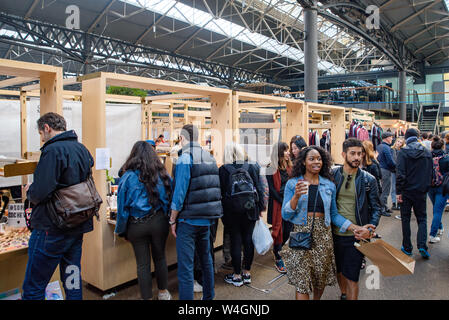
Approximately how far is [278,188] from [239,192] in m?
0.65

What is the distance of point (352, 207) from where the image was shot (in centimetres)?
249

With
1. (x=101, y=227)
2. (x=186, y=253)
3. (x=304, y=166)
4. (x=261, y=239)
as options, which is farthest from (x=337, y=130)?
(x=101, y=227)

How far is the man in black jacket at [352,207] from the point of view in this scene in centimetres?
243

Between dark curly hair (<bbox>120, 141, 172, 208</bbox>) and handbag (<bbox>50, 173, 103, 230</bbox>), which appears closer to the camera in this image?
handbag (<bbox>50, 173, 103, 230</bbox>)

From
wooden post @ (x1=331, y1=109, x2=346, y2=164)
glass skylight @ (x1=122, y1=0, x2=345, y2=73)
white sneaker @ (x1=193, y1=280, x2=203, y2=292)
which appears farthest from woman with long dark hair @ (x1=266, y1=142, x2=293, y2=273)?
glass skylight @ (x1=122, y1=0, x2=345, y2=73)

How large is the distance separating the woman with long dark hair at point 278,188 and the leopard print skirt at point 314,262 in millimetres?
1184

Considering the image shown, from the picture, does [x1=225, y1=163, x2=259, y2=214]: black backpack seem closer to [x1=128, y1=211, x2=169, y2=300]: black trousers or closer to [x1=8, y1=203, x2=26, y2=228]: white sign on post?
[x1=128, y1=211, x2=169, y2=300]: black trousers

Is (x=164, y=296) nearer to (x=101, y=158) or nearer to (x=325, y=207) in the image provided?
(x=101, y=158)

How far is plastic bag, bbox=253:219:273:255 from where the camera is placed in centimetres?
320

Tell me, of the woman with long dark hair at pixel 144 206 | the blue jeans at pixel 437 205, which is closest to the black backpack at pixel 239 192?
the woman with long dark hair at pixel 144 206

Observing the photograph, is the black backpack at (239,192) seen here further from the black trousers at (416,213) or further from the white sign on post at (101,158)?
the black trousers at (416,213)

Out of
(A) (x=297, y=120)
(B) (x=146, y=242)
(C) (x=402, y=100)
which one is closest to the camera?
(B) (x=146, y=242)

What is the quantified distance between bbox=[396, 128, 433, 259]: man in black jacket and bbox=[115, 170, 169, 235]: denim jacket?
3025 millimetres

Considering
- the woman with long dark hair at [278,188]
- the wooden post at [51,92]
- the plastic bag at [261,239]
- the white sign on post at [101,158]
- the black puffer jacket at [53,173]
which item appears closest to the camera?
the black puffer jacket at [53,173]
